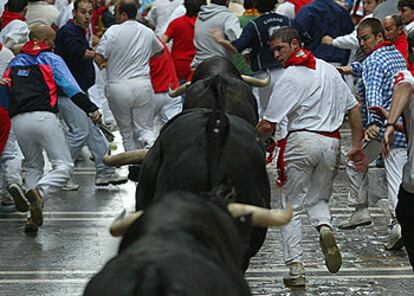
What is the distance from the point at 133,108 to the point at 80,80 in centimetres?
80

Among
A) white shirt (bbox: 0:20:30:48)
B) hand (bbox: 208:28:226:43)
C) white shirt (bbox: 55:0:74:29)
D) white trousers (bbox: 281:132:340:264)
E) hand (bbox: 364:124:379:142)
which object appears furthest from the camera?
white shirt (bbox: 55:0:74:29)

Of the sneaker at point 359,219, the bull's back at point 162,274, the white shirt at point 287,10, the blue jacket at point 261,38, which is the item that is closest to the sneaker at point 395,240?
the sneaker at point 359,219

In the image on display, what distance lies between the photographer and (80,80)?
1506 centimetres

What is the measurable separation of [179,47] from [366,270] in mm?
7805

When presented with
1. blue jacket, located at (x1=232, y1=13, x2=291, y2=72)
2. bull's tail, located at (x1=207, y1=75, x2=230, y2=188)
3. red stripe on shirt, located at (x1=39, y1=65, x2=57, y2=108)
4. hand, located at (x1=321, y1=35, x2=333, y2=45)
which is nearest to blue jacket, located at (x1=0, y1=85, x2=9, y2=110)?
red stripe on shirt, located at (x1=39, y1=65, x2=57, y2=108)

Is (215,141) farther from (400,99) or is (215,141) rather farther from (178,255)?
(178,255)

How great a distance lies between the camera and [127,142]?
1562 centimetres

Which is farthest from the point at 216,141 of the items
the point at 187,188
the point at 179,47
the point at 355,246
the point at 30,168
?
the point at 179,47

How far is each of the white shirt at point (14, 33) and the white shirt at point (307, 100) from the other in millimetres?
5963

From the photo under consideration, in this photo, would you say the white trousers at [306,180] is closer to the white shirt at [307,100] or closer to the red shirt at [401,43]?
the white shirt at [307,100]

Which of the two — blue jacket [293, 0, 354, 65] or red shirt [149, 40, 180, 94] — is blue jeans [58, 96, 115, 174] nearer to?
red shirt [149, 40, 180, 94]

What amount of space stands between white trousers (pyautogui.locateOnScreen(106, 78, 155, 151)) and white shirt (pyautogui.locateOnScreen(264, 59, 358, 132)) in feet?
16.1

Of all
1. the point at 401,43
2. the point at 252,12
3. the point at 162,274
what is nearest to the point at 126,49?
the point at 252,12

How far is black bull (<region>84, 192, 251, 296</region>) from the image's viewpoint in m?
4.48
